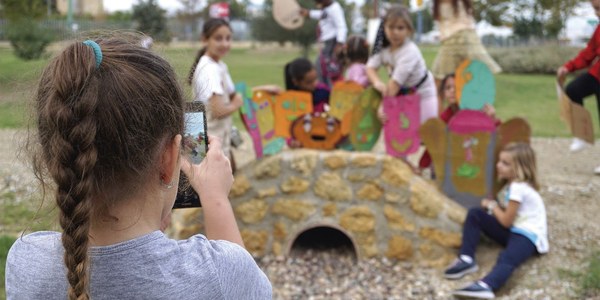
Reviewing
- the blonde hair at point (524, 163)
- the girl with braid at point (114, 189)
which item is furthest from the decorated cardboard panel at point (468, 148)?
the girl with braid at point (114, 189)

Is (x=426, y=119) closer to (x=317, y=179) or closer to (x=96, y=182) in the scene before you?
(x=317, y=179)

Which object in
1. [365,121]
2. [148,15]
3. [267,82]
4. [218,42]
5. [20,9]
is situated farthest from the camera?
[148,15]

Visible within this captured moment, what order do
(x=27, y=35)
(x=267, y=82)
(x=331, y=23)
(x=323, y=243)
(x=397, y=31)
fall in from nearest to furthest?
(x=397, y=31), (x=323, y=243), (x=331, y=23), (x=267, y=82), (x=27, y=35)

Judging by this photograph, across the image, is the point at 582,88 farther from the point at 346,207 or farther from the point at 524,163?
the point at 346,207

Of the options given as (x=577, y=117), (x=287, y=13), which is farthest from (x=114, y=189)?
(x=287, y=13)

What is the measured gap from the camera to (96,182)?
102 cm

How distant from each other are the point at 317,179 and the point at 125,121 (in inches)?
137

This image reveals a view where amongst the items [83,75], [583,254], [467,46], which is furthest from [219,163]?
[467,46]

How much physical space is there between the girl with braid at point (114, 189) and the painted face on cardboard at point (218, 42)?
3.33 metres

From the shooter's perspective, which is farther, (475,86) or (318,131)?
(318,131)

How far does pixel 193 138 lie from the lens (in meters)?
1.30

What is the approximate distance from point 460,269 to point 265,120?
5.42 feet

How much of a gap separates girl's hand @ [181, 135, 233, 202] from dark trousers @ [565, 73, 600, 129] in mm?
3849

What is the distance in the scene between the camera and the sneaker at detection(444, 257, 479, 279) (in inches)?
158
